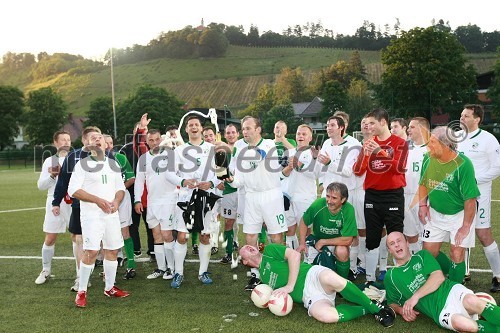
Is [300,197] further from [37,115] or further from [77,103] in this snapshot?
[77,103]

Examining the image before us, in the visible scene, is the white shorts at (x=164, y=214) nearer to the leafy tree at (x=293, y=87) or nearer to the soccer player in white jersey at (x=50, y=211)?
the soccer player in white jersey at (x=50, y=211)

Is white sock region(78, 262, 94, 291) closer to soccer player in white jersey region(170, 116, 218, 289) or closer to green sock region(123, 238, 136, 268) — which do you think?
soccer player in white jersey region(170, 116, 218, 289)

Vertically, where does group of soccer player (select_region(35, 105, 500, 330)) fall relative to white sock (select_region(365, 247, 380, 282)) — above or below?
above

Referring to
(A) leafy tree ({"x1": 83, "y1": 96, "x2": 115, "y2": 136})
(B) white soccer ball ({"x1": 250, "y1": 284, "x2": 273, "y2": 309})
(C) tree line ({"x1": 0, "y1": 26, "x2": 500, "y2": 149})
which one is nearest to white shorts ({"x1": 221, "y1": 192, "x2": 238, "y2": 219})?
(B) white soccer ball ({"x1": 250, "y1": 284, "x2": 273, "y2": 309})

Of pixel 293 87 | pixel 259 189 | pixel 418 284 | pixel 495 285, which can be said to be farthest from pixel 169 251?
pixel 293 87

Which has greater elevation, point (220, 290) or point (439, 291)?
point (439, 291)

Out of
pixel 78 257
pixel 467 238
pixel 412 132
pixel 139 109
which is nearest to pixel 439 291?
pixel 467 238

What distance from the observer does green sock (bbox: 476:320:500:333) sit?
14.6ft

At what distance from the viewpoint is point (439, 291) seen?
4.92m

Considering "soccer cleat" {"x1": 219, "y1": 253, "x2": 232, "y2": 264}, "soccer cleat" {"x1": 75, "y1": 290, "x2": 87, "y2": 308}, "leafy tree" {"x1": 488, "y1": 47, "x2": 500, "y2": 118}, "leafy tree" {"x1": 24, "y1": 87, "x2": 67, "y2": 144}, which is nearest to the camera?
"soccer cleat" {"x1": 75, "y1": 290, "x2": 87, "y2": 308}

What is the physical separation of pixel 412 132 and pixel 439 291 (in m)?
2.73

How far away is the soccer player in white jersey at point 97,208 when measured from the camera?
5.97 meters

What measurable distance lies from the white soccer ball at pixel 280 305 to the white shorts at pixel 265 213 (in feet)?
4.56

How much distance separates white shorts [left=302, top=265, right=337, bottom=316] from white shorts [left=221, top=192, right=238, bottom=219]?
9.63ft
